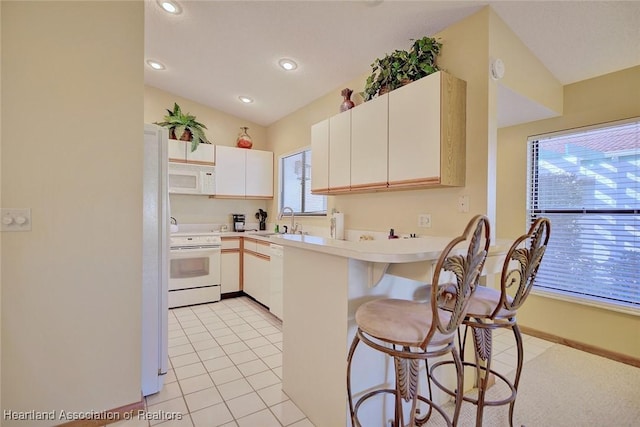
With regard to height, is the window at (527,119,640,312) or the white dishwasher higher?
the window at (527,119,640,312)

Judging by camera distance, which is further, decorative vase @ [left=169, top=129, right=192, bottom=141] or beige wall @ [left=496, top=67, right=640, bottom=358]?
decorative vase @ [left=169, top=129, right=192, bottom=141]

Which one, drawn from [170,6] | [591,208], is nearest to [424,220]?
[591,208]

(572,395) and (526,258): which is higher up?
(526,258)

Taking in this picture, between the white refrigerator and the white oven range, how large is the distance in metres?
1.69

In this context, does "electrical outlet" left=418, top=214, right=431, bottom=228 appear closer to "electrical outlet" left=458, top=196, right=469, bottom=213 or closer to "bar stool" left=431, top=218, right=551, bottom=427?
"electrical outlet" left=458, top=196, right=469, bottom=213

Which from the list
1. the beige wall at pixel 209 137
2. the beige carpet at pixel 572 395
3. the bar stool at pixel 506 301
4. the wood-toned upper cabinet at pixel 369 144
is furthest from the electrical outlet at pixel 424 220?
the beige wall at pixel 209 137

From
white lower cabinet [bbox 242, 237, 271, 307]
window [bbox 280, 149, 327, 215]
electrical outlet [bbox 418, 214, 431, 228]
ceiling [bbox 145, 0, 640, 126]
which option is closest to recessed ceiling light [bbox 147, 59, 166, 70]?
ceiling [bbox 145, 0, 640, 126]

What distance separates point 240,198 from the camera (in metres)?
4.53

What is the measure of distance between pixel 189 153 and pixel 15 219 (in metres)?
2.73

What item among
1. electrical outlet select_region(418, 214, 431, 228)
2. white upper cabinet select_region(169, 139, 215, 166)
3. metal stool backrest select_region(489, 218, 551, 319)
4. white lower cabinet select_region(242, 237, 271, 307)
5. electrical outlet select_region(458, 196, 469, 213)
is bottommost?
white lower cabinet select_region(242, 237, 271, 307)

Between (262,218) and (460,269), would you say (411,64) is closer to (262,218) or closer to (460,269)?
(460,269)

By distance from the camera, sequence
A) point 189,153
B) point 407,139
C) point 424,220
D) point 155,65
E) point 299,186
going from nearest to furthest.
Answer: point 407,139
point 424,220
point 155,65
point 189,153
point 299,186

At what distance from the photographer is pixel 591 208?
2.61 meters

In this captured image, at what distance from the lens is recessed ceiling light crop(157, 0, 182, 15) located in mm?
2450
